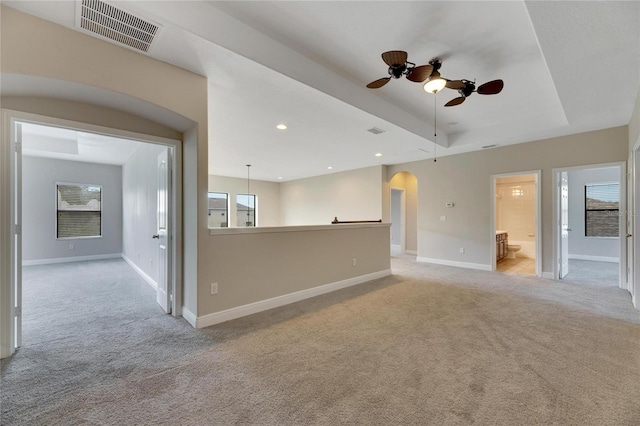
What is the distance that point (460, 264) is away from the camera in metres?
6.28

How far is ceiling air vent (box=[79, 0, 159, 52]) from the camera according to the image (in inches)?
76.9

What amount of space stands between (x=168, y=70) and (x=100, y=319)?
2.93 meters

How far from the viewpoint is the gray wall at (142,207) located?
4441 mm

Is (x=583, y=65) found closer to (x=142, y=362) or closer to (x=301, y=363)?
(x=301, y=363)

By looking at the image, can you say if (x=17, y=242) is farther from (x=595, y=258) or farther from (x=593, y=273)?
(x=595, y=258)

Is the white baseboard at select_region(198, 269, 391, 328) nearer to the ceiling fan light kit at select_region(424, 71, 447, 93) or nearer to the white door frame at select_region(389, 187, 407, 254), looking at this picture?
the ceiling fan light kit at select_region(424, 71, 447, 93)

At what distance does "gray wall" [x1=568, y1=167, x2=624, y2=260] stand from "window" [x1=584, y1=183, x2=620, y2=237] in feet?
0.33

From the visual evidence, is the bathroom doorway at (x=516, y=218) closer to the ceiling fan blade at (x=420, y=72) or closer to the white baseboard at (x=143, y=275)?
the ceiling fan blade at (x=420, y=72)

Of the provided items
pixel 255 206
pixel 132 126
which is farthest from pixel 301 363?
pixel 255 206

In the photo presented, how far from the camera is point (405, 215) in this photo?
8.89 metres

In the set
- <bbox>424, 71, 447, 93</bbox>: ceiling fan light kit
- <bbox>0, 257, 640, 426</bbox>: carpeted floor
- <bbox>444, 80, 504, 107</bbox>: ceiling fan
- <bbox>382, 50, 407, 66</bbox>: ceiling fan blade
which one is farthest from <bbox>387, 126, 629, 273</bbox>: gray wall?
<bbox>382, 50, 407, 66</bbox>: ceiling fan blade

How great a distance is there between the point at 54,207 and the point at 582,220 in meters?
14.0

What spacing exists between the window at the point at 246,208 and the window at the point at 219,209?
444 millimetres

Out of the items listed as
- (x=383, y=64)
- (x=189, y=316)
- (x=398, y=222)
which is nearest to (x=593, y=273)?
(x=398, y=222)
